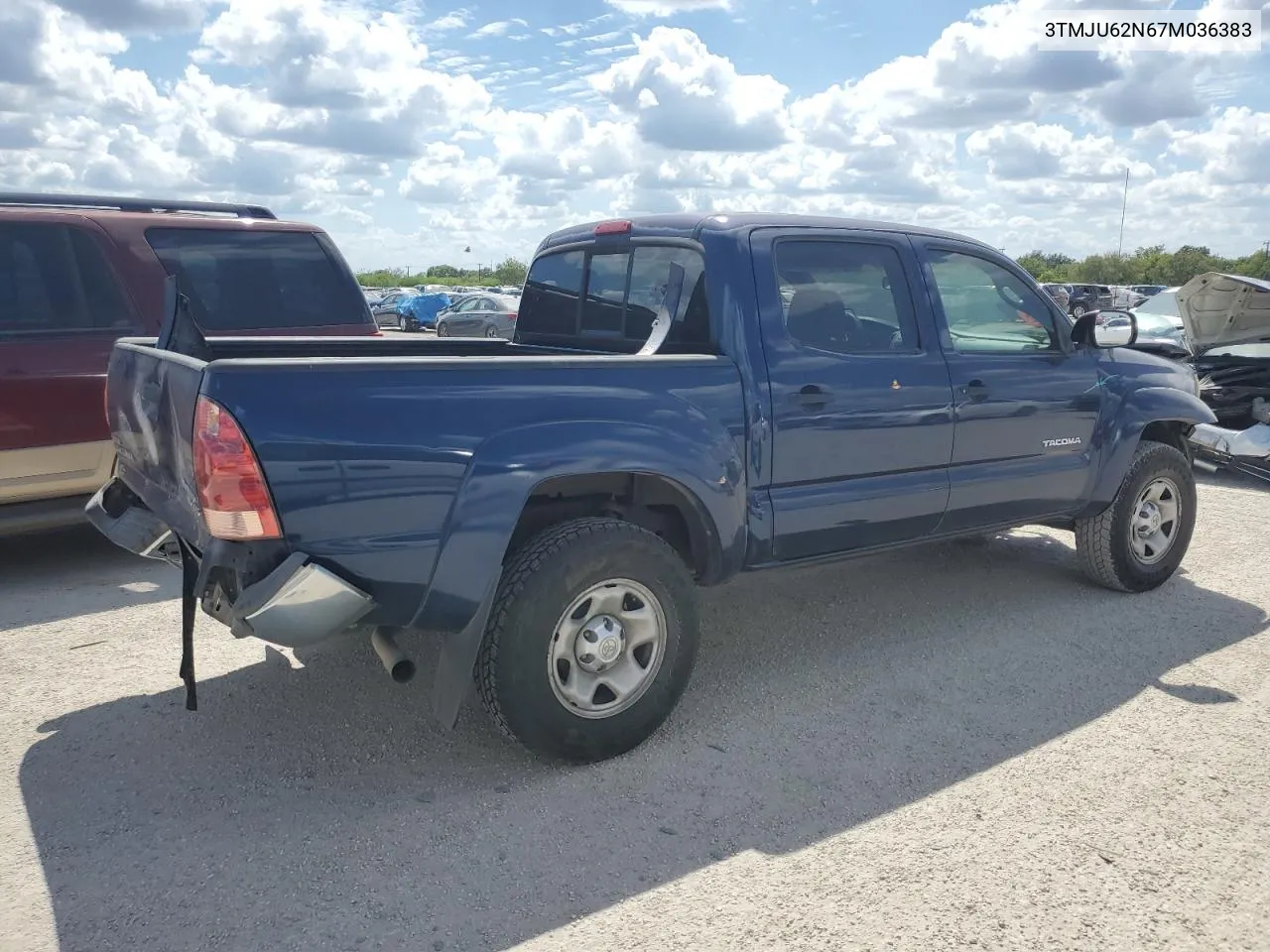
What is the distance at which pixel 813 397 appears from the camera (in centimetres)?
405

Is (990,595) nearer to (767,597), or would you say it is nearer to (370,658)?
(767,597)

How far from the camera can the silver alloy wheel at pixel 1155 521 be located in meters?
5.55

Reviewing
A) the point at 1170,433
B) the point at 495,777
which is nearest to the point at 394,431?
the point at 495,777

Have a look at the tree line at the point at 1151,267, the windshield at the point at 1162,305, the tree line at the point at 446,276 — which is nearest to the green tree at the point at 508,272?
the tree line at the point at 446,276

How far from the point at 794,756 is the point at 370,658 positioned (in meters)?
1.95

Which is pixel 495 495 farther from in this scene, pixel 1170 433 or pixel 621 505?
pixel 1170 433

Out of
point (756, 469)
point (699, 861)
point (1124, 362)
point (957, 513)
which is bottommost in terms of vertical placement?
point (699, 861)

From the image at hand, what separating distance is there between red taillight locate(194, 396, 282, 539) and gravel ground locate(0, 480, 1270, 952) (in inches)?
38.3

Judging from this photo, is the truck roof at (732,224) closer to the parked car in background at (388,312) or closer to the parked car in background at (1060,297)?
the parked car in background at (1060,297)

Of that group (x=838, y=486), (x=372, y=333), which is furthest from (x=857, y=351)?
(x=372, y=333)

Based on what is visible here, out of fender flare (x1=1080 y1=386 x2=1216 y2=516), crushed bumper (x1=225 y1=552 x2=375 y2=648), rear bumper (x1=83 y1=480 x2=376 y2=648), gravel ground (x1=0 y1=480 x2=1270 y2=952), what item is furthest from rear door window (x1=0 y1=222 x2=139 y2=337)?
fender flare (x1=1080 y1=386 x2=1216 y2=516)

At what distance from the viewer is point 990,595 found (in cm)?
558

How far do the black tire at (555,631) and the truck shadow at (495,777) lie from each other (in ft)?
0.47

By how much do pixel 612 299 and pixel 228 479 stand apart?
212cm
